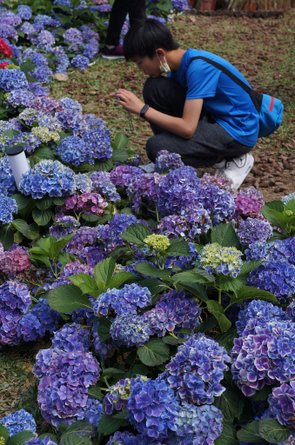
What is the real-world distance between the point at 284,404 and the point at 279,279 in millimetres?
480

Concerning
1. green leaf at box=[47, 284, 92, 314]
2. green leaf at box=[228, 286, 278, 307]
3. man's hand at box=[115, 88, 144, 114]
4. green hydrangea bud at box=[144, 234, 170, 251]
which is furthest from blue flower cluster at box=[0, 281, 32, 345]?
man's hand at box=[115, 88, 144, 114]

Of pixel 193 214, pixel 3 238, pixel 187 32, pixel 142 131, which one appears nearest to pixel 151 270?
pixel 193 214

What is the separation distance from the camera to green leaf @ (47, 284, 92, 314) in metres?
2.09

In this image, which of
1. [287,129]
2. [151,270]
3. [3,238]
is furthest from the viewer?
[287,129]

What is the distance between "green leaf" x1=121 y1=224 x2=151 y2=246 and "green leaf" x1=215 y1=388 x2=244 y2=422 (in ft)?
2.10

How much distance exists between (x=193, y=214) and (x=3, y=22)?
12.0ft

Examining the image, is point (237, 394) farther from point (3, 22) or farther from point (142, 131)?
point (3, 22)

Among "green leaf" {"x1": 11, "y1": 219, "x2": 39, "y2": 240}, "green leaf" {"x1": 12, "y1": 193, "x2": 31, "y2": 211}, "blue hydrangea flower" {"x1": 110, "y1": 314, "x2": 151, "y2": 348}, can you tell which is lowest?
"green leaf" {"x1": 11, "y1": 219, "x2": 39, "y2": 240}

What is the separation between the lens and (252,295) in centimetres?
196

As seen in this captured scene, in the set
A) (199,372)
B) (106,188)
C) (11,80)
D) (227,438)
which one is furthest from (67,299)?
(11,80)

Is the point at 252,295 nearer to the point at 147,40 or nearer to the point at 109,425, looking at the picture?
the point at 109,425

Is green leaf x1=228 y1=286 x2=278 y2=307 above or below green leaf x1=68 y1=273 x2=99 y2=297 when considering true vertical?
above

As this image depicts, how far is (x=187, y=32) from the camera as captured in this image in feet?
20.9

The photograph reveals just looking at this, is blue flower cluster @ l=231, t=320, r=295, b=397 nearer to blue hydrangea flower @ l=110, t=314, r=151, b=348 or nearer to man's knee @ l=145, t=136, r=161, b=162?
blue hydrangea flower @ l=110, t=314, r=151, b=348
